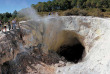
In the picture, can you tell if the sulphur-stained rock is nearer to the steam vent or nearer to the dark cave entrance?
the steam vent

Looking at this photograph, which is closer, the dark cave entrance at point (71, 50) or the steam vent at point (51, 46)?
the steam vent at point (51, 46)

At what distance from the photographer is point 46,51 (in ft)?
35.4

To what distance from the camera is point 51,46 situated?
11.8 metres

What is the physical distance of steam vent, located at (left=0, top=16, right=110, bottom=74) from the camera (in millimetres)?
7188

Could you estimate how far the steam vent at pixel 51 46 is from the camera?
23.6 ft

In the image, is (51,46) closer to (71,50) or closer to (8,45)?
(71,50)

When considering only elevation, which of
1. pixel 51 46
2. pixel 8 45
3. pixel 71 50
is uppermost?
pixel 8 45

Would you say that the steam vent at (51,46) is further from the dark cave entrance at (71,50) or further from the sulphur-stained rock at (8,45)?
the dark cave entrance at (71,50)

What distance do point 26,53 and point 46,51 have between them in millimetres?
2216

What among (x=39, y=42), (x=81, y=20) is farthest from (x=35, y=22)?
(x=81, y=20)

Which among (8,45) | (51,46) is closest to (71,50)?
(51,46)

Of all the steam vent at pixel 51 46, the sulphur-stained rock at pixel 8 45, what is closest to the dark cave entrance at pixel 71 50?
the steam vent at pixel 51 46

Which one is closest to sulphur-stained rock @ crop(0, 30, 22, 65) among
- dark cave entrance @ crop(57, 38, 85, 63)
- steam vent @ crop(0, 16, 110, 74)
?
steam vent @ crop(0, 16, 110, 74)

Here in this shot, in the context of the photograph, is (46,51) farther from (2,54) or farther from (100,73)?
(100,73)
